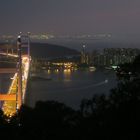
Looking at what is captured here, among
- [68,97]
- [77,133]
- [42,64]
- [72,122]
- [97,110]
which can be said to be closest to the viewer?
[77,133]

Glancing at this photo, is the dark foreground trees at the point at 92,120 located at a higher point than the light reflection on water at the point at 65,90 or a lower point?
higher

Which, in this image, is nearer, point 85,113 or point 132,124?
point 132,124

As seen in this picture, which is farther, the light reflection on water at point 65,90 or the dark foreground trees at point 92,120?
the light reflection on water at point 65,90

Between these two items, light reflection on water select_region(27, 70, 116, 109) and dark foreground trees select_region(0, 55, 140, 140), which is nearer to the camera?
dark foreground trees select_region(0, 55, 140, 140)

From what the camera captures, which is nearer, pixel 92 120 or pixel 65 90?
pixel 92 120

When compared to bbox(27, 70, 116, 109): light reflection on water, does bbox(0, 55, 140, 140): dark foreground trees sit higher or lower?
higher

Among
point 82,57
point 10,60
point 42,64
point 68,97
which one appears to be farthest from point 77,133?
point 82,57

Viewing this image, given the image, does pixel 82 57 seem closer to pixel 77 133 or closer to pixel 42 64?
pixel 42 64

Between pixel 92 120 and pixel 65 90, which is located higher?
pixel 92 120
